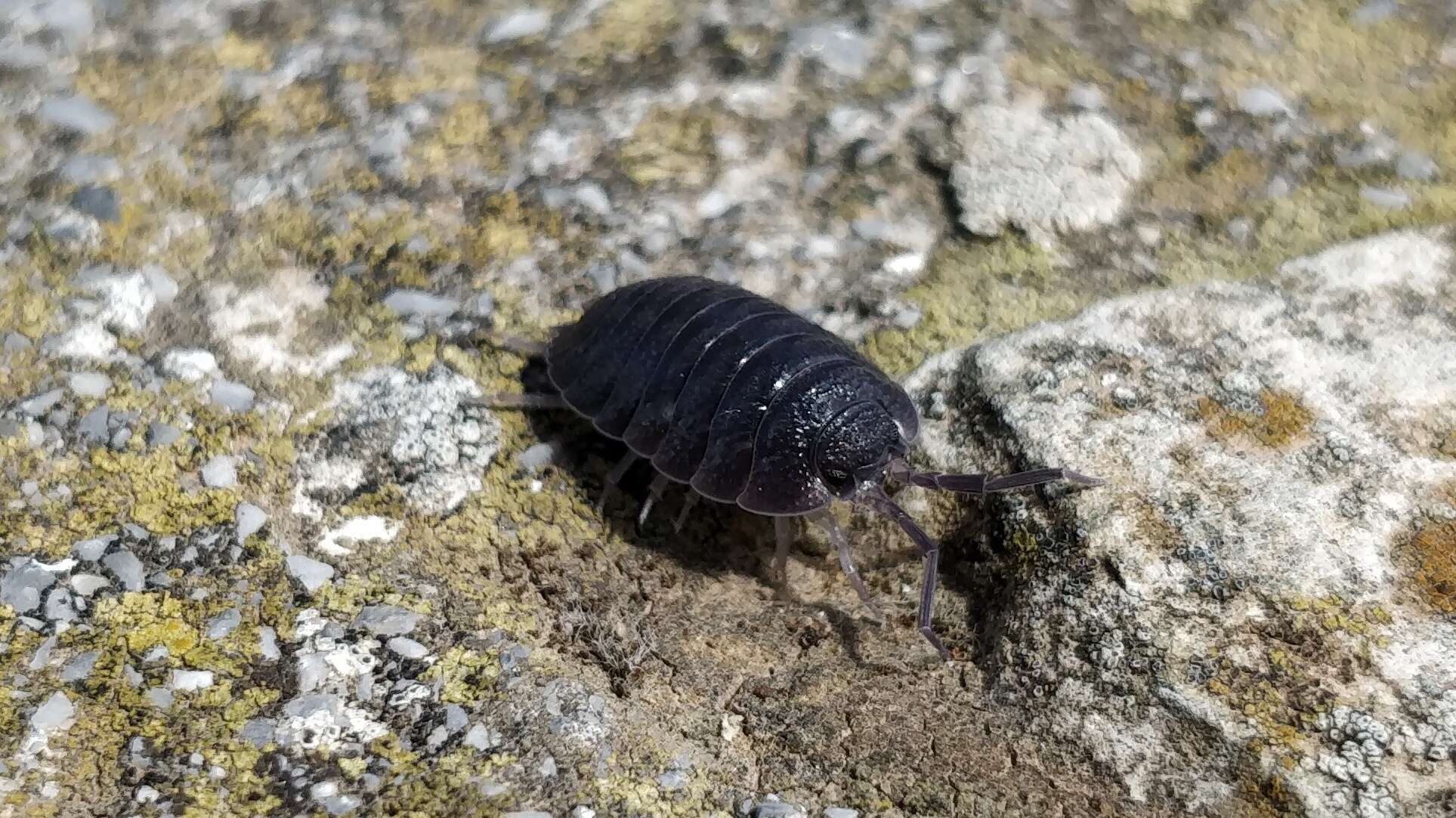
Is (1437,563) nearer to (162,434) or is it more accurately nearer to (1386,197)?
(1386,197)

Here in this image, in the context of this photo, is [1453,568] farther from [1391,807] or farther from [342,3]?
[342,3]

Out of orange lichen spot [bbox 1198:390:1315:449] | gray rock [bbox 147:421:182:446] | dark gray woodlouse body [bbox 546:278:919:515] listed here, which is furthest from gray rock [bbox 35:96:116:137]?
orange lichen spot [bbox 1198:390:1315:449]

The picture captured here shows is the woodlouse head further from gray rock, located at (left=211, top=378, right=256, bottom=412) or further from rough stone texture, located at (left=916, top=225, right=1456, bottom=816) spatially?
gray rock, located at (left=211, top=378, right=256, bottom=412)

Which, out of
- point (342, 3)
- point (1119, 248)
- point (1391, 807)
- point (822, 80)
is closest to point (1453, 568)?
point (1391, 807)

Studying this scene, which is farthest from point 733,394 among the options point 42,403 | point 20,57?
point 20,57

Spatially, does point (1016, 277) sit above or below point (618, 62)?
below

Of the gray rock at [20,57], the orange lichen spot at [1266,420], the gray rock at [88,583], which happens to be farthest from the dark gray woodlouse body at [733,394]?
the gray rock at [20,57]
